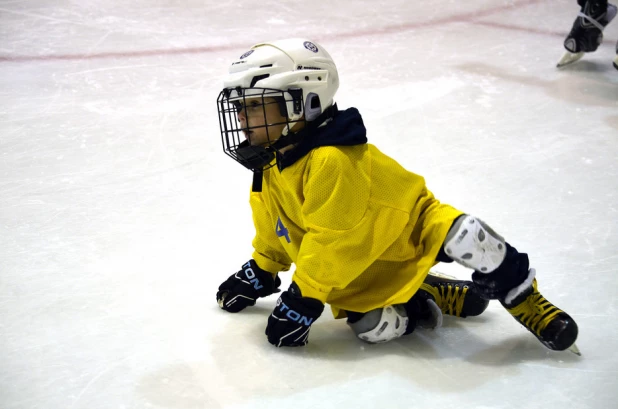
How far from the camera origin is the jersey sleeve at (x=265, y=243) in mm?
2084

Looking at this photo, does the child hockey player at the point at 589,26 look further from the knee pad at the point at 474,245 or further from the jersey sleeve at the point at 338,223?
the jersey sleeve at the point at 338,223

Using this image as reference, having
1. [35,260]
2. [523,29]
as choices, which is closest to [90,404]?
[35,260]

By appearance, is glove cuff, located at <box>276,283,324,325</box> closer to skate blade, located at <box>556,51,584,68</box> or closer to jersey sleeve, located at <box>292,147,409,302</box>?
jersey sleeve, located at <box>292,147,409,302</box>

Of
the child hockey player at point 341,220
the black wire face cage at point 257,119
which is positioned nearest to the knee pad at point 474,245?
the child hockey player at point 341,220

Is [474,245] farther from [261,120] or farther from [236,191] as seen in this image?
[236,191]

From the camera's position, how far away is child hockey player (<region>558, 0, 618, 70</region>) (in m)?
4.08

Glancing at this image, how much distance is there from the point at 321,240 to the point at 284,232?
22 centimetres

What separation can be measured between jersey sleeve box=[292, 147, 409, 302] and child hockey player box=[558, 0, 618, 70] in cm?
272

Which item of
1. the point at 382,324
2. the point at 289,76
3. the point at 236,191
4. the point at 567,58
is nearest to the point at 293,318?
the point at 382,324

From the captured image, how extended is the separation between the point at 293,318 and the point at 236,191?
1128 mm

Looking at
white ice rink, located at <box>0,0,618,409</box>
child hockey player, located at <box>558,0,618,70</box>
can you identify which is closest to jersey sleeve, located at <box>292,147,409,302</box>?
white ice rink, located at <box>0,0,618,409</box>

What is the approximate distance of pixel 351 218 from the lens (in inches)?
70.1

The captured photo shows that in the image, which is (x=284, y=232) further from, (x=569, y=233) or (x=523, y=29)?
(x=523, y=29)

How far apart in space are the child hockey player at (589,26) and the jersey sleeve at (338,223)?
2.72 m
